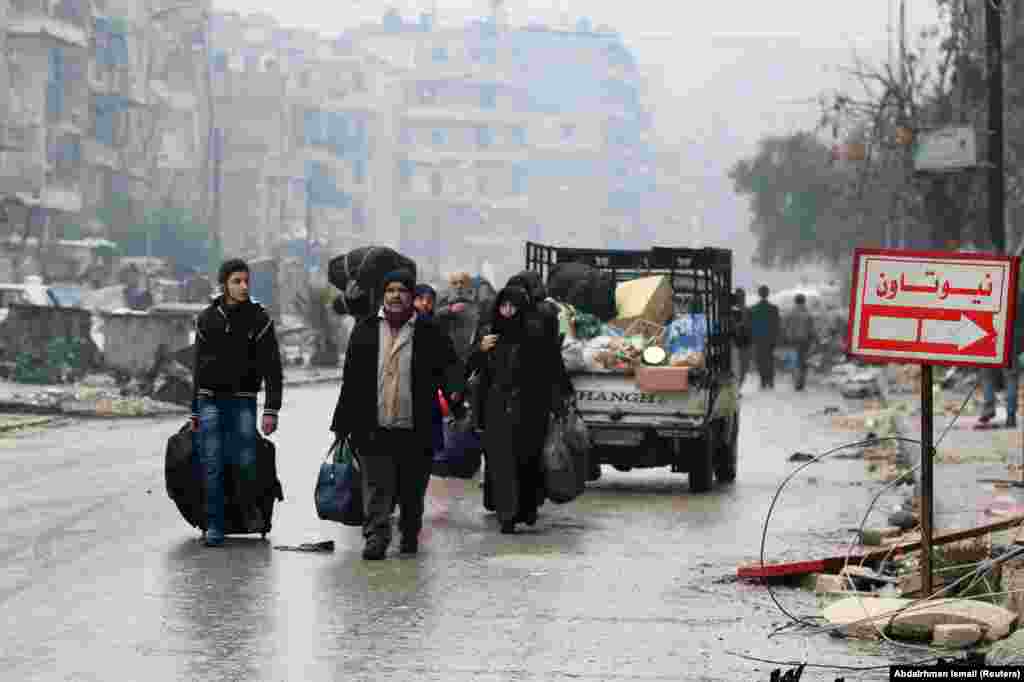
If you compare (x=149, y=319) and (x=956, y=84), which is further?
(x=956, y=84)

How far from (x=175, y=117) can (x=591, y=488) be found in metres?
91.1

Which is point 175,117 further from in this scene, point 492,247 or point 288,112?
point 492,247

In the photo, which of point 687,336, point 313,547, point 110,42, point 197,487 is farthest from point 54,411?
point 110,42

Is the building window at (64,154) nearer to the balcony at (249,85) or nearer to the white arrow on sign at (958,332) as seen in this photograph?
the balcony at (249,85)

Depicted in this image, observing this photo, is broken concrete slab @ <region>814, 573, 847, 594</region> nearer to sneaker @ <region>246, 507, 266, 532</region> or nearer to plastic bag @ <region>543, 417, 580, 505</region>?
plastic bag @ <region>543, 417, 580, 505</region>

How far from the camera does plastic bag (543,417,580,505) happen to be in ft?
49.1

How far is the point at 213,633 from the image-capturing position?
981 centimetres

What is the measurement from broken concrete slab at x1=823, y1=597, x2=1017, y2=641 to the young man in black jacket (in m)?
4.43

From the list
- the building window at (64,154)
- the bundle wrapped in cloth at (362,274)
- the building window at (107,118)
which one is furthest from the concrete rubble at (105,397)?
the building window at (107,118)

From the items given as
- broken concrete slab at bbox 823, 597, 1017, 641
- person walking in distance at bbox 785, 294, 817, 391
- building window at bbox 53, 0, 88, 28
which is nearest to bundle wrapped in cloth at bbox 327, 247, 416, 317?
broken concrete slab at bbox 823, 597, 1017, 641

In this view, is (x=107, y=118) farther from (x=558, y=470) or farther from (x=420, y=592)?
(x=420, y=592)

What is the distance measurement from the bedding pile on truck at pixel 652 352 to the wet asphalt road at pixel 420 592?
479 millimetres

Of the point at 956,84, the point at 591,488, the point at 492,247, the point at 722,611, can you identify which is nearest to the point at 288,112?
the point at 492,247

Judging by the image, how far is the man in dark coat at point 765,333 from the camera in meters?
40.4
